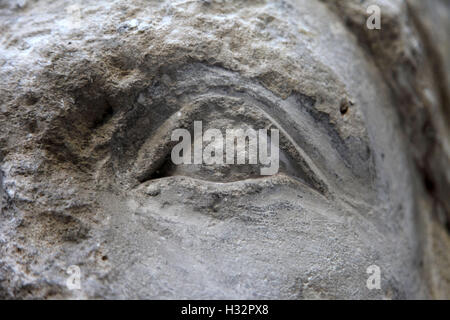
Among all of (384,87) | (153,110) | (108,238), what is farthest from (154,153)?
(384,87)

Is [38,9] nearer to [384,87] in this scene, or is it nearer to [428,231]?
[384,87]

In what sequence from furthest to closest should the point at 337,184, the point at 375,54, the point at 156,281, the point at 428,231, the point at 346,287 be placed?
the point at 428,231, the point at 375,54, the point at 337,184, the point at 346,287, the point at 156,281

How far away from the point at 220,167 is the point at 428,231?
788 mm

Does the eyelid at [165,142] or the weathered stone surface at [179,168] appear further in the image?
the eyelid at [165,142]

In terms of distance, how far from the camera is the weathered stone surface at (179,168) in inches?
35.1

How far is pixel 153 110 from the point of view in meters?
1.00

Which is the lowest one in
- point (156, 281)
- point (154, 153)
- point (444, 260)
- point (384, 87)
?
point (156, 281)

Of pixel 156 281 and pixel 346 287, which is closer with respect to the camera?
pixel 156 281

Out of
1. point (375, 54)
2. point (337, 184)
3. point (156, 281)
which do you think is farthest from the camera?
point (375, 54)

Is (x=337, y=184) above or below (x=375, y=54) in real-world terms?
below

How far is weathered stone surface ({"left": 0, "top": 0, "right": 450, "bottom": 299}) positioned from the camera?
0.89 meters

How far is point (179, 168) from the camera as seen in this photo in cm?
100

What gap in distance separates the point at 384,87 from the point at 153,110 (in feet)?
2.19

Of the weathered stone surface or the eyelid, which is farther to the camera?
the eyelid
